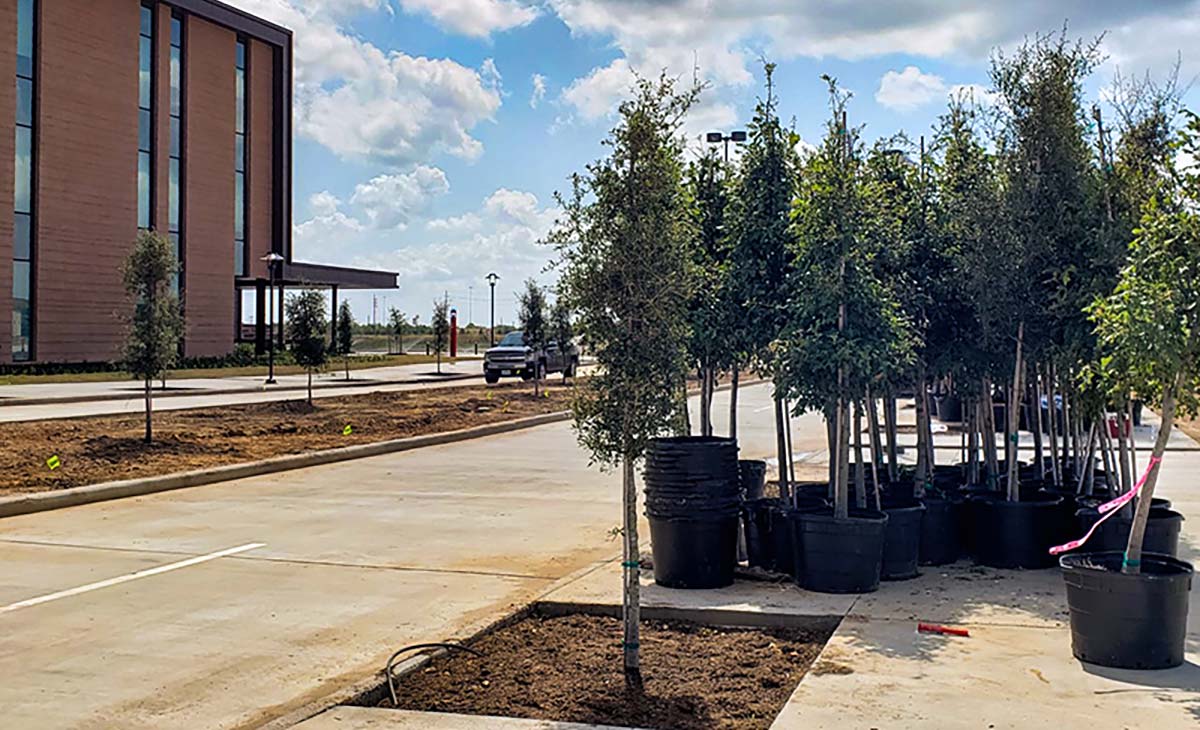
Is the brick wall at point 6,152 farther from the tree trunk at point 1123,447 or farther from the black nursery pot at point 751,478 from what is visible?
the tree trunk at point 1123,447

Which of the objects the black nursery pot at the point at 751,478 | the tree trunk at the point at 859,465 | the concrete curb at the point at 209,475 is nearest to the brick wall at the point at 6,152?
the concrete curb at the point at 209,475

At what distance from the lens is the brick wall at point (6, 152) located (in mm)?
40031

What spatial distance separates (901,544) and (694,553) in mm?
1469

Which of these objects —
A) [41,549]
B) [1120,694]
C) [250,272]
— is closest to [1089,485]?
[1120,694]

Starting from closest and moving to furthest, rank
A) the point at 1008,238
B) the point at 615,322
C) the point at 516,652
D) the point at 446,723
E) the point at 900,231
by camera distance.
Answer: the point at 446,723, the point at 615,322, the point at 516,652, the point at 1008,238, the point at 900,231

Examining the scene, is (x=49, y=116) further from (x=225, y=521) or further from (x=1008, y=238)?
(x=1008, y=238)

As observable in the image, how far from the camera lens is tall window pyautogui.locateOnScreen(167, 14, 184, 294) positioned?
48031 millimetres

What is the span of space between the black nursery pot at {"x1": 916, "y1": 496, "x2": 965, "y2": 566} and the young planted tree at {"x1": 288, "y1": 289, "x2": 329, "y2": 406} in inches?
770

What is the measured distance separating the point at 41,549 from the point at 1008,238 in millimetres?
8026

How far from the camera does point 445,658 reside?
605 centimetres

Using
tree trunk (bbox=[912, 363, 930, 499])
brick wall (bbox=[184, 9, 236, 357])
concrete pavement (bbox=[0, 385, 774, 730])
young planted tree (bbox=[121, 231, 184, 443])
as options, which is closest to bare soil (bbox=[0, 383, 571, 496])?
young planted tree (bbox=[121, 231, 184, 443])

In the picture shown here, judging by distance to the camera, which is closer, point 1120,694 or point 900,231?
point 1120,694

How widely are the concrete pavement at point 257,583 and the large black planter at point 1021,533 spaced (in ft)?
10.0

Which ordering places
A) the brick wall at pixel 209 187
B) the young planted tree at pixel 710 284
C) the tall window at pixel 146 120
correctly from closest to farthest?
the young planted tree at pixel 710 284 < the tall window at pixel 146 120 < the brick wall at pixel 209 187
